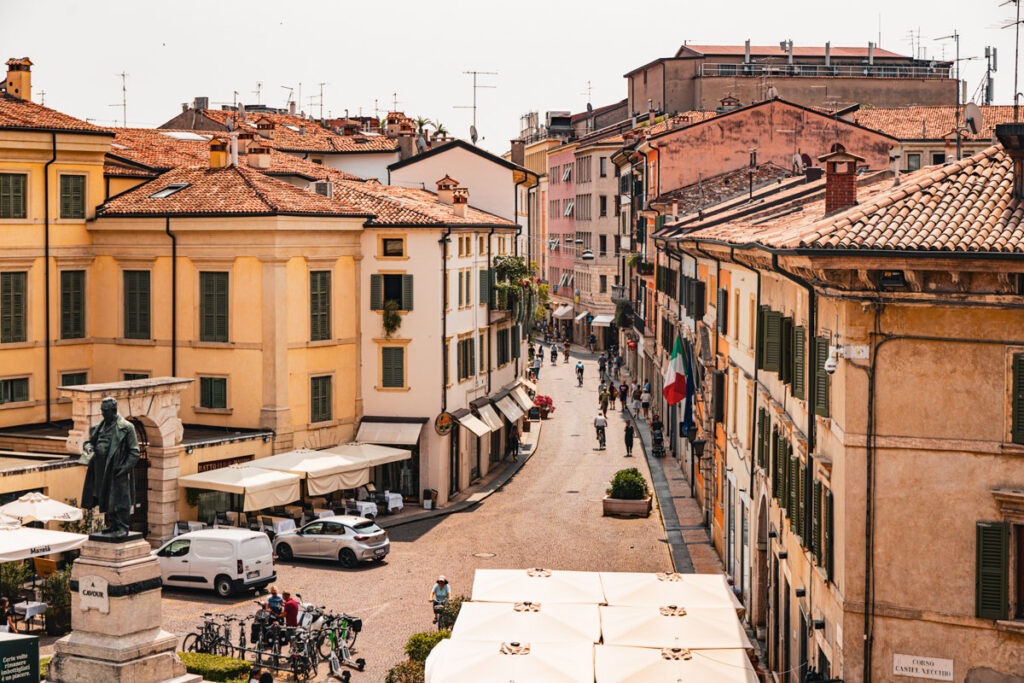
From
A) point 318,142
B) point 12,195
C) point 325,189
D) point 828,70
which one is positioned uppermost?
point 828,70

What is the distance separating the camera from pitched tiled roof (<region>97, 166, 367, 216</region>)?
145 ft

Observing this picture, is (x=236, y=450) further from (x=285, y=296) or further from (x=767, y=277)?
(x=767, y=277)

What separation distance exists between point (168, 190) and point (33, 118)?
4.80 meters

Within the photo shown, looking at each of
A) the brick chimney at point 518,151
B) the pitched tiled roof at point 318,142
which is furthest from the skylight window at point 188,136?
the brick chimney at point 518,151

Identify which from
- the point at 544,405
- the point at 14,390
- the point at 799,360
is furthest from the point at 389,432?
the point at 799,360

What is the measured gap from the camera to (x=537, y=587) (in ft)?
82.8

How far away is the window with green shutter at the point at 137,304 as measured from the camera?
45625 mm

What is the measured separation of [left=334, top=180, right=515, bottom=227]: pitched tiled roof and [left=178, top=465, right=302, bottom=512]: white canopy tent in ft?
33.8

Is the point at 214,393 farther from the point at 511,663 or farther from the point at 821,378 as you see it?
the point at 821,378

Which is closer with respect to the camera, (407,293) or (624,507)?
(624,507)

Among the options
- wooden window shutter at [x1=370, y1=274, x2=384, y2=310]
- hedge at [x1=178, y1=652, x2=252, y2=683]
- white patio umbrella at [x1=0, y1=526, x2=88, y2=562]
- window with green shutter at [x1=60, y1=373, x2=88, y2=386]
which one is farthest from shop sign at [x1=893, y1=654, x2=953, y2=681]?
window with green shutter at [x1=60, y1=373, x2=88, y2=386]

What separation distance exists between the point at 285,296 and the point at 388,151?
26.6 meters

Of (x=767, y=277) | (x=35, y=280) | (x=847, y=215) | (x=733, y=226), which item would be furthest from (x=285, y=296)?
(x=847, y=215)

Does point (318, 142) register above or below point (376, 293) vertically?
above
